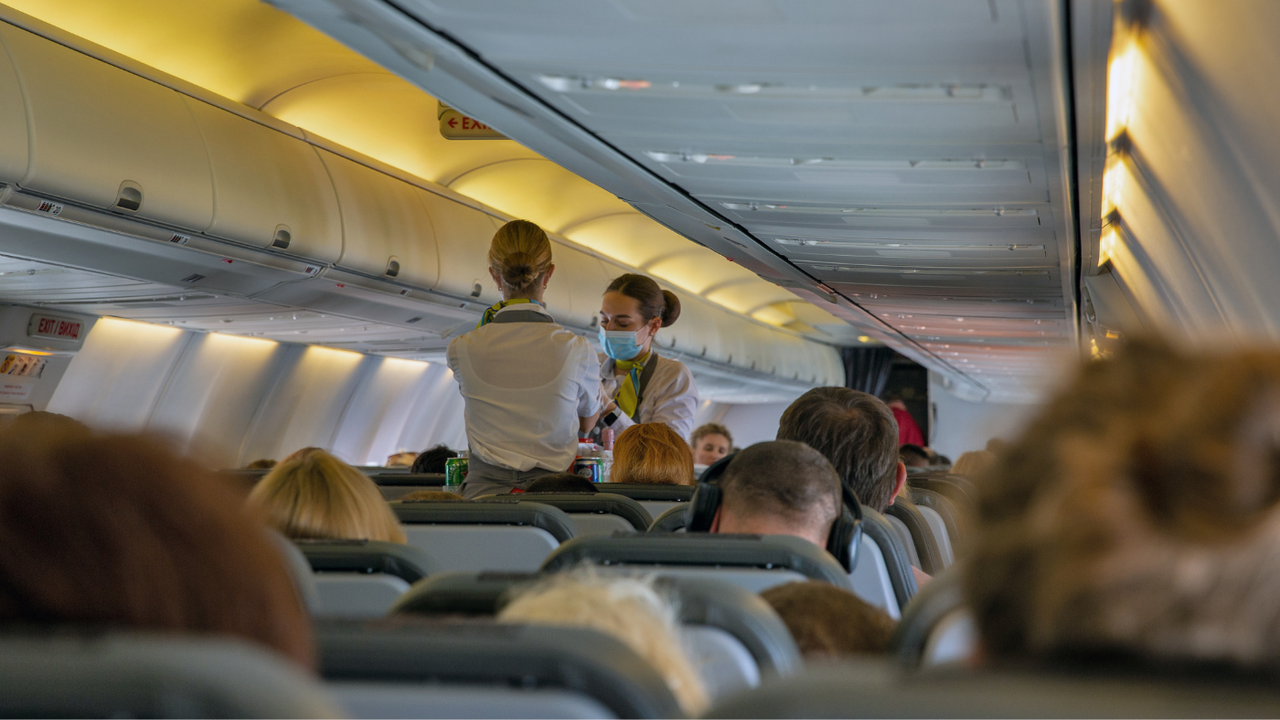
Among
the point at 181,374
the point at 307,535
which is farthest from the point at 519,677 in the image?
the point at 181,374

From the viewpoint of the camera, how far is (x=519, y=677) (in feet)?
3.49

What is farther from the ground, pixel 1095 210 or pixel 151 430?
pixel 1095 210

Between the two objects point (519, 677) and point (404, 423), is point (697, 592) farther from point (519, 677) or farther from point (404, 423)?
point (404, 423)

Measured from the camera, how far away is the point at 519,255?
14.8 feet

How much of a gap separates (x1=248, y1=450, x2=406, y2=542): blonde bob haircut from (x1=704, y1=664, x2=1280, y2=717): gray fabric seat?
5.96 ft

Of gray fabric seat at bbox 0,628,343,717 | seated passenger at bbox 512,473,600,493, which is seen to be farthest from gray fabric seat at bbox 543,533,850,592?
seated passenger at bbox 512,473,600,493

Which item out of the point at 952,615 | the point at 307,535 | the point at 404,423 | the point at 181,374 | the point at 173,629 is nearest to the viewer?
the point at 173,629

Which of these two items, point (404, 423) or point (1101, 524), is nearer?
point (1101, 524)

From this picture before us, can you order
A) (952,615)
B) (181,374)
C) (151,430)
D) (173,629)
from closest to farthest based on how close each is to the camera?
(173,629)
(151,430)
(952,615)
(181,374)

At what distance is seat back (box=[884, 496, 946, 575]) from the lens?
4227 mm

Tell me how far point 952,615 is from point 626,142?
9.09 ft

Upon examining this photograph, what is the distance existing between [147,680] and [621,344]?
501 centimetres

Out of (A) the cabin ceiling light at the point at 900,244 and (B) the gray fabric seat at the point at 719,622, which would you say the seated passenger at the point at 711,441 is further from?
(B) the gray fabric seat at the point at 719,622

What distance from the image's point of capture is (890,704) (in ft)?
2.20
